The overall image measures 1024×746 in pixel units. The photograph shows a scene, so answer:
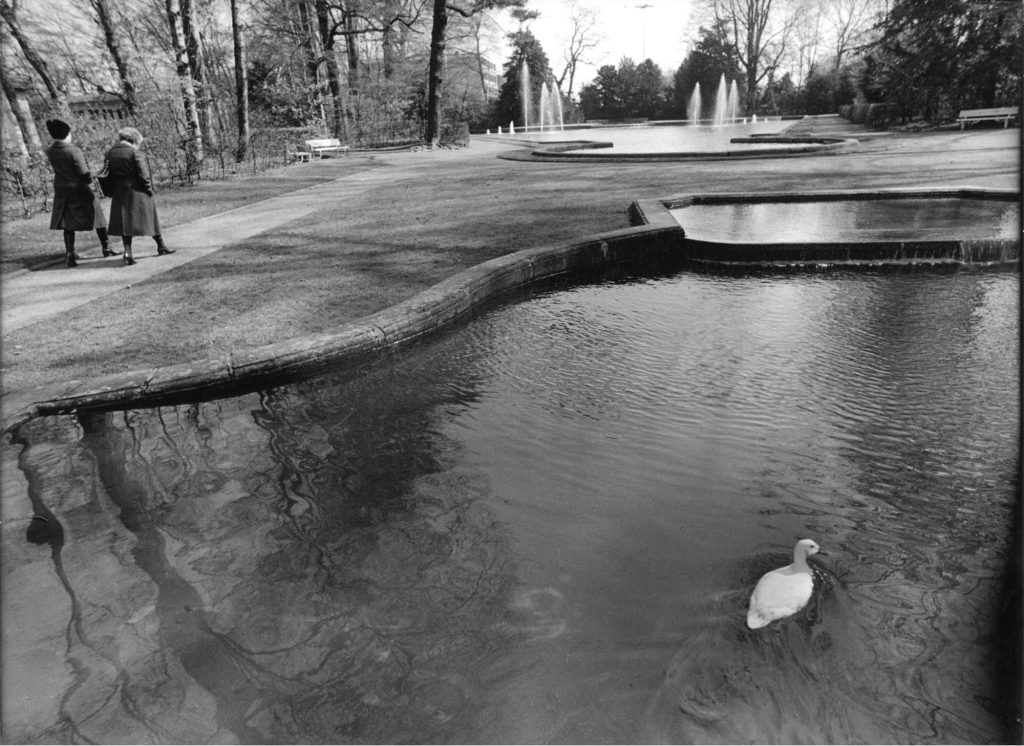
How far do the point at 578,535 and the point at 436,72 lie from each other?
27707 mm

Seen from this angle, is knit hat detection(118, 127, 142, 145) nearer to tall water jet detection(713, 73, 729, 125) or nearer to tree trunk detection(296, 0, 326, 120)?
tree trunk detection(296, 0, 326, 120)

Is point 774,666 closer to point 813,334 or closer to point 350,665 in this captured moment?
point 350,665

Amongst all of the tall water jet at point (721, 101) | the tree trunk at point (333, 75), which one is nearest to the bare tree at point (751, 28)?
the tall water jet at point (721, 101)

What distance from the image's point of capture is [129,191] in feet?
25.6

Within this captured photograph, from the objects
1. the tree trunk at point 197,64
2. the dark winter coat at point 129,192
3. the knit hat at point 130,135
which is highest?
the tree trunk at point 197,64

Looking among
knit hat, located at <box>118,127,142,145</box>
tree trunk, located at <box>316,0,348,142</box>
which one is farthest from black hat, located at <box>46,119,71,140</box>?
tree trunk, located at <box>316,0,348,142</box>

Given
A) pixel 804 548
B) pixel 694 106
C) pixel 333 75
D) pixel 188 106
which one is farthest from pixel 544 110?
pixel 804 548

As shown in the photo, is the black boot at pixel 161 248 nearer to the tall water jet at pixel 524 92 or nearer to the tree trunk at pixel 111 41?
the tree trunk at pixel 111 41

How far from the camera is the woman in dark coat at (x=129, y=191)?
7.70 meters

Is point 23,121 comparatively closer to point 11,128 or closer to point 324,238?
point 11,128

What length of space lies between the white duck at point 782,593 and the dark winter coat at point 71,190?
8.64m

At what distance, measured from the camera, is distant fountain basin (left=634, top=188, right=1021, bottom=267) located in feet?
23.5

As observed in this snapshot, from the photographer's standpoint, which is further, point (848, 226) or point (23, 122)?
point (23, 122)

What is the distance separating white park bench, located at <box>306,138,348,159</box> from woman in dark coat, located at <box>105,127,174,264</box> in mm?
17705
